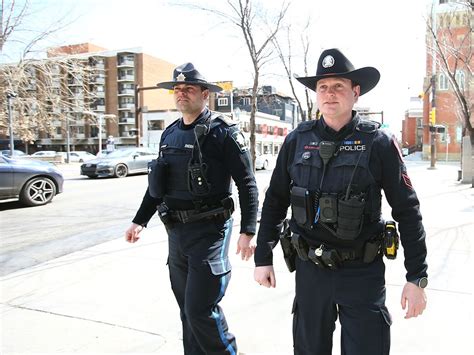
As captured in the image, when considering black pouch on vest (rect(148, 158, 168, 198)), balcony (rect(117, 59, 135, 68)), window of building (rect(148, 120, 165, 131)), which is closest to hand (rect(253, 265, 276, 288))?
black pouch on vest (rect(148, 158, 168, 198))

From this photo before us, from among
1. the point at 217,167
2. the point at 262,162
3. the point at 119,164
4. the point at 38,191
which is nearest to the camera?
the point at 217,167

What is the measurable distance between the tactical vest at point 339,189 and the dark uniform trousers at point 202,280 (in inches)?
25.4

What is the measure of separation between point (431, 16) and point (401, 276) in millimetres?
9897

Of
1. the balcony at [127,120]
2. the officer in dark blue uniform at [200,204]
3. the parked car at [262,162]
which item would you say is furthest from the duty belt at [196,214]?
the balcony at [127,120]

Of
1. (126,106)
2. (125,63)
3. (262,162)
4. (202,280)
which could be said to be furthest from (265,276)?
(125,63)

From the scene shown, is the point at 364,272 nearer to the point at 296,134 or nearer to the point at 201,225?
the point at 296,134

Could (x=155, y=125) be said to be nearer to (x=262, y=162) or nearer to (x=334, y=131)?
(x=262, y=162)

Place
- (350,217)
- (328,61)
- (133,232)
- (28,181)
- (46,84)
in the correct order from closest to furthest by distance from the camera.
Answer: (350,217) < (328,61) < (133,232) < (28,181) < (46,84)

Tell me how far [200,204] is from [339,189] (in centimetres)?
94

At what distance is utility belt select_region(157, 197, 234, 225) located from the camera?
256cm

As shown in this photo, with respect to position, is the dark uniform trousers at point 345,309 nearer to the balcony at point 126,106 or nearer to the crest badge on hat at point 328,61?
the crest badge on hat at point 328,61

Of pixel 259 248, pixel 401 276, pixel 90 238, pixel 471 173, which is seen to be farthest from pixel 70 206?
pixel 471 173

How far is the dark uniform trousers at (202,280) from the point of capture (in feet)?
7.85

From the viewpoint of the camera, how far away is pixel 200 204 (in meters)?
2.59
